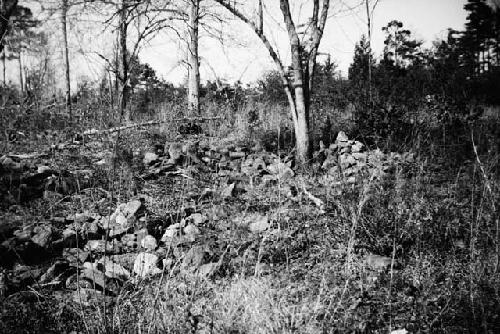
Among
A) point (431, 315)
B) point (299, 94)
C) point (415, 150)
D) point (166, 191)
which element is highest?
point (299, 94)

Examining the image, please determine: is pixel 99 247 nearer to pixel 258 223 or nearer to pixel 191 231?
pixel 191 231

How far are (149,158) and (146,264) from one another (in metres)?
2.33

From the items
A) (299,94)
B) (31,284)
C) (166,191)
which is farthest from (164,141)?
(31,284)

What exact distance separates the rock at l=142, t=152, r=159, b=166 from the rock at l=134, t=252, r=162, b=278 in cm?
211

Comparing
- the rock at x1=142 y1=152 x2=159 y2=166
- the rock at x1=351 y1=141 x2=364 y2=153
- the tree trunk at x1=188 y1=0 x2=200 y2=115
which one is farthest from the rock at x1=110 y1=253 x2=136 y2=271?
the tree trunk at x1=188 y1=0 x2=200 y2=115

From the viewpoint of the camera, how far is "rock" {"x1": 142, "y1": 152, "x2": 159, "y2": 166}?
4316mm

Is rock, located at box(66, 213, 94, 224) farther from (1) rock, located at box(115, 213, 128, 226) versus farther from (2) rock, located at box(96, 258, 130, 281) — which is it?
(2) rock, located at box(96, 258, 130, 281)

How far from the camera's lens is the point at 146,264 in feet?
7.58

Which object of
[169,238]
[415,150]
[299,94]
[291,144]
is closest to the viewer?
[169,238]

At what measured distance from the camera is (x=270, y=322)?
1.59 m

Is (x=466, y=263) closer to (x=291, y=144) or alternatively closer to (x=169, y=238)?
(x=169, y=238)

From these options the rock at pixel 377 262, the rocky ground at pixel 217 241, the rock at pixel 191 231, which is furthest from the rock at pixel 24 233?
the rock at pixel 377 262

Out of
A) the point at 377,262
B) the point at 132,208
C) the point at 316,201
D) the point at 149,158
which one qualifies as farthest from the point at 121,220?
the point at 377,262

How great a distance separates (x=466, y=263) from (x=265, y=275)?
4.89 feet
